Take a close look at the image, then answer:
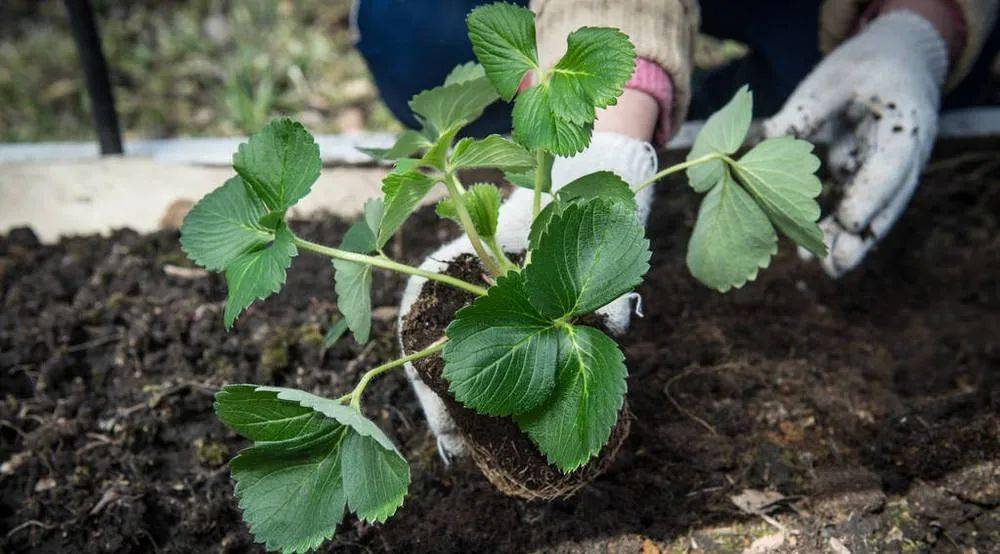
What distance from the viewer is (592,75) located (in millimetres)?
780

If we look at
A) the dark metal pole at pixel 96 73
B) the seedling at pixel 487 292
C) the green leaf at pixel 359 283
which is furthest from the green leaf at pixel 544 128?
the dark metal pole at pixel 96 73

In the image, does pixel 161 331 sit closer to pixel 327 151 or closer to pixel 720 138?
pixel 327 151

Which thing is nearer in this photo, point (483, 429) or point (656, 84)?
point (483, 429)

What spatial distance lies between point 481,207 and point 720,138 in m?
0.29

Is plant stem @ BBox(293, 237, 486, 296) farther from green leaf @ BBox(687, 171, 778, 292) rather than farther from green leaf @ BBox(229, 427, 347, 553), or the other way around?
green leaf @ BBox(687, 171, 778, 292)

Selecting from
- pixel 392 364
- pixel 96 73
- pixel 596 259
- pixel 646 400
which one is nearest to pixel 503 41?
pixel 596 259

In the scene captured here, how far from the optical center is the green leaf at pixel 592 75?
771 mm

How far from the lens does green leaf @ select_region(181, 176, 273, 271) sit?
0.87 metres

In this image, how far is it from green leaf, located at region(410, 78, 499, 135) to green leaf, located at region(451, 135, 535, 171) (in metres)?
0.12

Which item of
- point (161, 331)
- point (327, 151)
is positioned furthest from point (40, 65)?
point (161, 331)

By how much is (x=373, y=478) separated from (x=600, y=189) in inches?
13.9

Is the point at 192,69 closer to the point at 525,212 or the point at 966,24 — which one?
the point at 525,212

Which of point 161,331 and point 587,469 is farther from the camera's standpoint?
point 161,331

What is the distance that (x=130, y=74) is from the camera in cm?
258
